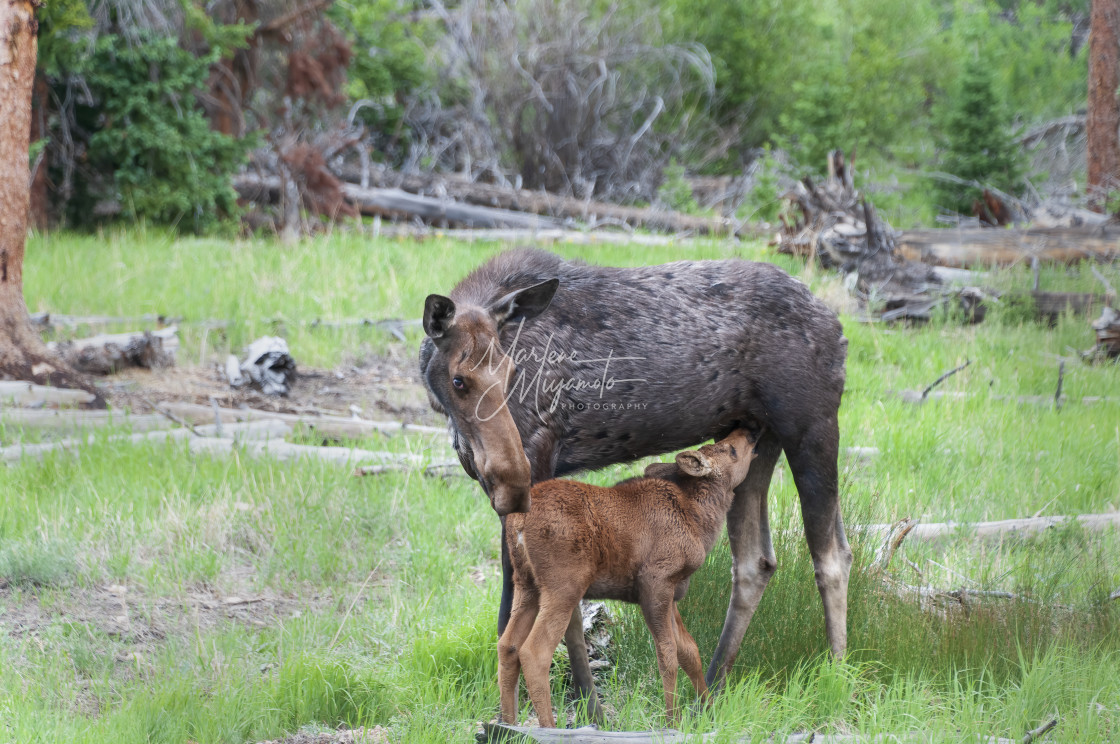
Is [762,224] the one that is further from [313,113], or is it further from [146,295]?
[146,295]

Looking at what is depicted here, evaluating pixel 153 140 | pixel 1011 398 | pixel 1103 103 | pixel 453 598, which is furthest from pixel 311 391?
pixel 1103 103

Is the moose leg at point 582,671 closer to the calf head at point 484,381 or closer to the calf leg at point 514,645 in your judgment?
the calf leg at point 514,645

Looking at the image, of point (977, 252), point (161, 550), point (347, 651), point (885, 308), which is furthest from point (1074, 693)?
point (977, 252)

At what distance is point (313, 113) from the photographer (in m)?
17.1

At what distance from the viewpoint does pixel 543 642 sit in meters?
3.54

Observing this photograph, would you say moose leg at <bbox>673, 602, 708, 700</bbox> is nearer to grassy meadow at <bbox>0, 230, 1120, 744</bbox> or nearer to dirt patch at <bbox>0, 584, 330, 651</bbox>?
grassy meadow at <bbox>0, 230, 1120, 744</bbox>

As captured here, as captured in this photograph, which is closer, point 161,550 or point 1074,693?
point 1074,693

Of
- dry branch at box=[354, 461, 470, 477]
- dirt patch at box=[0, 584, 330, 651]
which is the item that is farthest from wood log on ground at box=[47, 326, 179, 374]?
dirt patch at box=[0, 584, 330, 651]

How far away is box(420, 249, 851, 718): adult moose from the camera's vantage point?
418 cm

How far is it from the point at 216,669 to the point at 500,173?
577 inches

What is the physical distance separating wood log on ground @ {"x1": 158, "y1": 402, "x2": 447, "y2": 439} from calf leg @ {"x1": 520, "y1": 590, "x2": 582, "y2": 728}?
4571 mm

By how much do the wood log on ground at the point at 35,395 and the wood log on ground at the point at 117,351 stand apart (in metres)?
1.07

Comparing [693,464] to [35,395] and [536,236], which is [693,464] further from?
[536,236]

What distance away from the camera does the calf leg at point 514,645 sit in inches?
144
